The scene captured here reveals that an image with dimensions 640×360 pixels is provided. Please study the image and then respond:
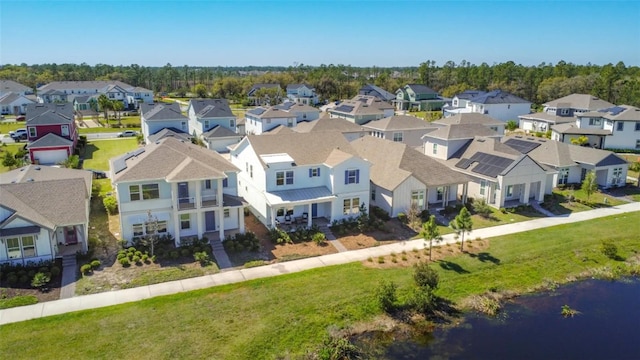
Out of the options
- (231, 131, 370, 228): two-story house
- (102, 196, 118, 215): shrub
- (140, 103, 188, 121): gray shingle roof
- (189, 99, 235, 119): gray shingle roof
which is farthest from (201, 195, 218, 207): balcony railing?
(189, 99, 235, 119): gray shingle roof

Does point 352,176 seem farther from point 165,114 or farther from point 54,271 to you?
point 165,114

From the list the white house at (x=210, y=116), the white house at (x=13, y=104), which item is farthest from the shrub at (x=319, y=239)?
the white house at (x=13, y=104)

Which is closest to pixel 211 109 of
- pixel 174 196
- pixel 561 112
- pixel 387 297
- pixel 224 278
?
pixel 174 196

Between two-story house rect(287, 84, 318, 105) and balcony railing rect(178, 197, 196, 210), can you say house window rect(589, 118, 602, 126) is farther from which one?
two-story house rect(287, 84, 318, 105)

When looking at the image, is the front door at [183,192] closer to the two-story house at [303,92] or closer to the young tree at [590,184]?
the young tree at [590,184]

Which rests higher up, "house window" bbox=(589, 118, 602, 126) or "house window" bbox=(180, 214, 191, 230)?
"house window" bbox=(589, 118, 602, 126)

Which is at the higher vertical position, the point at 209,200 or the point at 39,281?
the point at 209,200
